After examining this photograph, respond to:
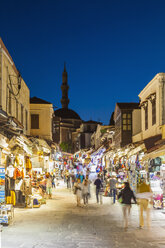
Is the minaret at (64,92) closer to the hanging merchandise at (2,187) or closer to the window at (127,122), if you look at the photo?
the window at (127,122)

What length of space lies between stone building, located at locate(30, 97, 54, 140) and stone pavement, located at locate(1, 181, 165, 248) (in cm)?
2103

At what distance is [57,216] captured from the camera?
1323 centimetres

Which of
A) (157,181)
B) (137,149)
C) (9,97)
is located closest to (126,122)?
(137,149)

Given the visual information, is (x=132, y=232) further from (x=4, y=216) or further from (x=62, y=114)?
(x=62, y=114)

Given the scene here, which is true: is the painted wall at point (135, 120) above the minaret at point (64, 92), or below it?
below

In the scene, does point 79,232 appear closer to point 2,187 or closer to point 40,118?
point 2,187

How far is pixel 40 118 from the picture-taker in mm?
34594

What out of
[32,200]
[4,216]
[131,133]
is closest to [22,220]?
[4,216]

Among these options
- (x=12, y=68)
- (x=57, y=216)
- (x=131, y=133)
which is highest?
(x=12, y=68)

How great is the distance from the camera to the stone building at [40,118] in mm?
34406

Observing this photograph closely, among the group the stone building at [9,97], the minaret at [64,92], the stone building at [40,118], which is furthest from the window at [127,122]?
the minaret at [64,92]

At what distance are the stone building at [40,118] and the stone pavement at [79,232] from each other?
69.0ft

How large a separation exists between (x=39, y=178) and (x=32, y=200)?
18.3ft

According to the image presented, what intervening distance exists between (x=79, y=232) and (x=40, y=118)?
25.3 metres
